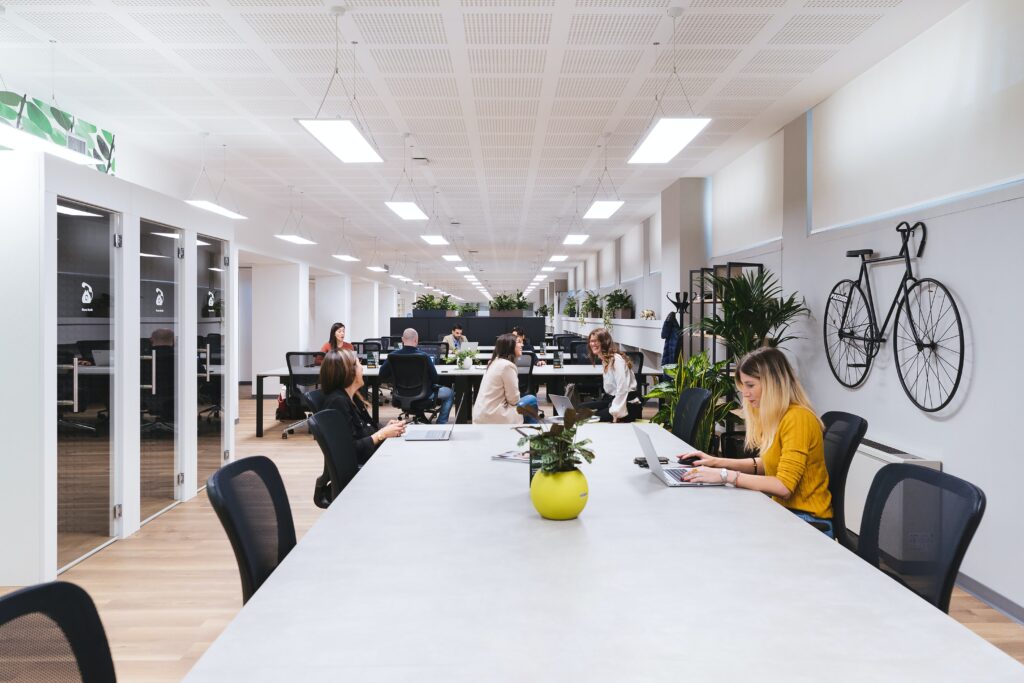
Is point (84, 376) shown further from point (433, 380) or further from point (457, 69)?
point (433, 380)

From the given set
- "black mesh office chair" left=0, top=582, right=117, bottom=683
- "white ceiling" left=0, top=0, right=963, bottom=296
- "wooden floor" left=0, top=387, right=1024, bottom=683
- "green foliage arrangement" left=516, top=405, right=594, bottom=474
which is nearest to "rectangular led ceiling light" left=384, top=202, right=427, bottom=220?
"white ceiling" left=0, top=0, right=963, bottom=296

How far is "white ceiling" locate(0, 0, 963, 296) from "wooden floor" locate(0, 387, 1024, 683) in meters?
3.12

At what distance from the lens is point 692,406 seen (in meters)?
3.63

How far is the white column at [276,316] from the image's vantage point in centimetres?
1138

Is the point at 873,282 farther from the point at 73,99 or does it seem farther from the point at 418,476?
the point at 73,99

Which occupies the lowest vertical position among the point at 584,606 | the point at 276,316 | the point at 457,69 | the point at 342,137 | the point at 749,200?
the point at 584,606

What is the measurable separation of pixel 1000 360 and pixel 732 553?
2523mm

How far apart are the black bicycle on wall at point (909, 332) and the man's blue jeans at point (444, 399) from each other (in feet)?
13.1

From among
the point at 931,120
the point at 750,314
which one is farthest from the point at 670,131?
the point at 750,314

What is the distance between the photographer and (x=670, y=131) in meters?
4.32

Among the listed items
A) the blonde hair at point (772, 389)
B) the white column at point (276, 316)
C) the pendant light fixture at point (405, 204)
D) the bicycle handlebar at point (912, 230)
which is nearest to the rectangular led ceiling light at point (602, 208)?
the pendant light fixture at point (405, 204)

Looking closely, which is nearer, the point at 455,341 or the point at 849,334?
the point at 849,334

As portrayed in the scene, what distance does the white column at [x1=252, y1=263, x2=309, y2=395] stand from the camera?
11375 millimetres

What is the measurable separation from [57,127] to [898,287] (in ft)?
21.3
